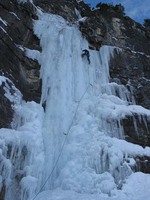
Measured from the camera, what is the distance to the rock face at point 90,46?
12.6 metres

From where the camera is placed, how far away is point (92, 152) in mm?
11562

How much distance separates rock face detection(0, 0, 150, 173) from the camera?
12.6 m

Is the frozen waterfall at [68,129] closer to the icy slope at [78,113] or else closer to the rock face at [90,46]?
the icy slope at [78,113]

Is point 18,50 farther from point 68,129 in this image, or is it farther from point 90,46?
point 90,46

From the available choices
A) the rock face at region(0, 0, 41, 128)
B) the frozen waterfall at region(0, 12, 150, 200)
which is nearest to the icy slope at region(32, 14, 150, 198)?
the frozen waterfall at region(0, 12, 150, 200)

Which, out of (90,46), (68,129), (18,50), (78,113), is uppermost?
(90,46)

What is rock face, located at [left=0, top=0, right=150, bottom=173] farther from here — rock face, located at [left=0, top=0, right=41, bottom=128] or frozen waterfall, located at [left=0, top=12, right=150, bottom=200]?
frozen waterfall, located at [left=0, top=12, right=150, bottom=200]

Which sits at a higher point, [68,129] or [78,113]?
[78,113]

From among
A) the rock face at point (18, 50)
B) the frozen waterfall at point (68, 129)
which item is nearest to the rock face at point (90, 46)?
the rock face at point (18, 50)

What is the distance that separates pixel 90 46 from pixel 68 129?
5.65 metres

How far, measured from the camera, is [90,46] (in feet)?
53.7

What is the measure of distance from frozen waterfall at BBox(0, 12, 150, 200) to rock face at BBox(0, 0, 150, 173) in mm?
405

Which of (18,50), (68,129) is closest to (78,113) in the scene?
(68,129)

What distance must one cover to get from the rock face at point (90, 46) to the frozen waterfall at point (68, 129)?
41 cm
